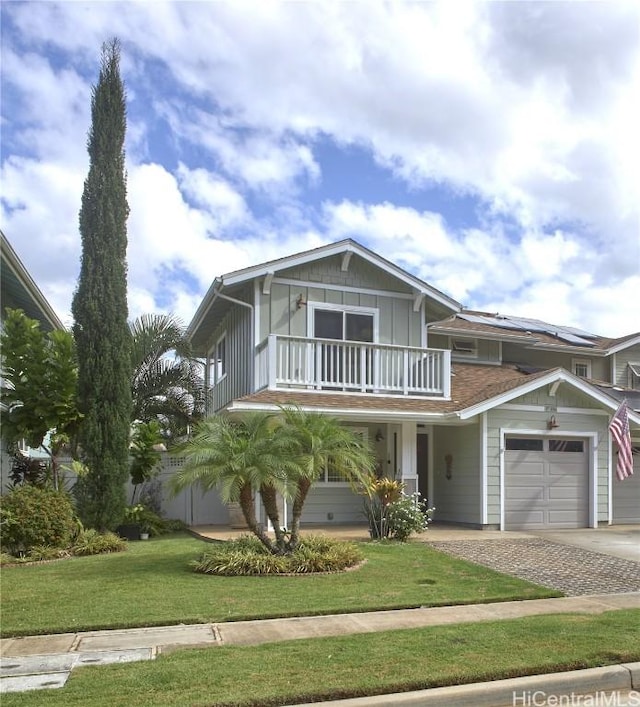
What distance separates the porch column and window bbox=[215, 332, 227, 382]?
6009mm

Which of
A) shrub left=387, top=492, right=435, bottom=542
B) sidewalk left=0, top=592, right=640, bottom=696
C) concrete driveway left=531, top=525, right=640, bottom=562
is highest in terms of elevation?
shrub left=387, top=492, right=435, bottom=542

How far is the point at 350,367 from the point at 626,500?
8.09 m

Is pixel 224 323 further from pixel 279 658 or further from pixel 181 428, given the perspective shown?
pixel 279 658

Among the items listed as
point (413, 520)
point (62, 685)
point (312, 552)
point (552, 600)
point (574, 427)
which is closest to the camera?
point (62, 685)

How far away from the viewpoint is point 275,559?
34.6 ft

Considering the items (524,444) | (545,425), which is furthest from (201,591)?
(545,425)

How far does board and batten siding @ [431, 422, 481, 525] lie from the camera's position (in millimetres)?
16172

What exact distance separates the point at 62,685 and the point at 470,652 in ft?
11.4

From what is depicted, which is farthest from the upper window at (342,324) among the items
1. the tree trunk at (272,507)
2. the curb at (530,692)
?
the curb at (530,692)

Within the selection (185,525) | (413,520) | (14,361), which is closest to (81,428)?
(14,361)

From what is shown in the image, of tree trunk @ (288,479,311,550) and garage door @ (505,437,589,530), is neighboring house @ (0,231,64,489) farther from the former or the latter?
garage door @ (505,437,589,530)

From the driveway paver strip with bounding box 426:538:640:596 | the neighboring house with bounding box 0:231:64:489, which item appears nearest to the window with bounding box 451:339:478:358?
the driveway paver strip with bounding box 426:538:640:596

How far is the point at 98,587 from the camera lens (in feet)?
30.7

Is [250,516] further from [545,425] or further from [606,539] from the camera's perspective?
[545,425]
